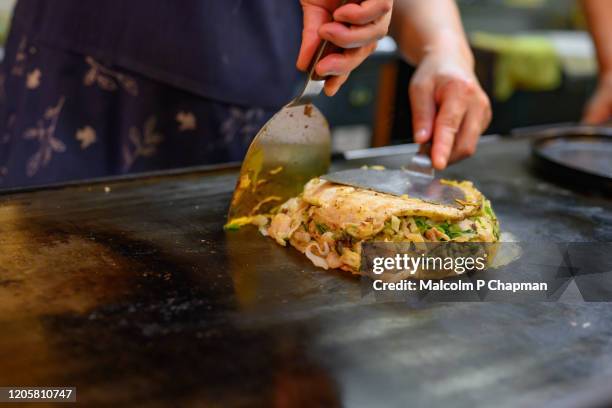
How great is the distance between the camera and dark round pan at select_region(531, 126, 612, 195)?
79.7 inches

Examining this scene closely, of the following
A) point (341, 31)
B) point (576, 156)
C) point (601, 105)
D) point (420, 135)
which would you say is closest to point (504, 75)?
point (601, 105)

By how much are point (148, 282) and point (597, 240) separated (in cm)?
110

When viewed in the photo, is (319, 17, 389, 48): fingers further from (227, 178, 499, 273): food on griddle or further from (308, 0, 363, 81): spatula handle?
(227, 178, 499, 273): food on griddle

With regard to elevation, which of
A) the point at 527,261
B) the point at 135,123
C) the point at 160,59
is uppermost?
the point at 160,59

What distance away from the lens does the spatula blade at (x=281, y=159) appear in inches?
64.9

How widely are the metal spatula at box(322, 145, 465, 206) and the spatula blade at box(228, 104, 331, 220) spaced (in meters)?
0.13

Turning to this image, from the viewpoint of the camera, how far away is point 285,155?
173cm

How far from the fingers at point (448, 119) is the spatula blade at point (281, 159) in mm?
312

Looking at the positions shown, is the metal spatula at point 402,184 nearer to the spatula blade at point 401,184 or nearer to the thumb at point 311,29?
the spatula blade at point 401,184

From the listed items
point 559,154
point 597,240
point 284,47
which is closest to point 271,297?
point 597,240

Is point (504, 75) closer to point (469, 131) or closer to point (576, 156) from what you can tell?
point (576, 156)

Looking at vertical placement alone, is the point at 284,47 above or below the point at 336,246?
above

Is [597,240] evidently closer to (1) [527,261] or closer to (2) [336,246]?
(1) [527,261]

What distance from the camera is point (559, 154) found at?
8.00ft
